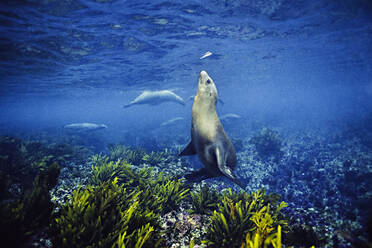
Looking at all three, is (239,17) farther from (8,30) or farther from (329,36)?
(8,30)

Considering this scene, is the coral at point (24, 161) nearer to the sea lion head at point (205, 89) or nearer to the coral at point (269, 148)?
the sea lion head at point (205, 89)

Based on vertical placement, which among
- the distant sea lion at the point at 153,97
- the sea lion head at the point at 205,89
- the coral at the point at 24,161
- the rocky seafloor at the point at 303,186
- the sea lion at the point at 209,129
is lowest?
the rocky seafloor at the point at 303,186

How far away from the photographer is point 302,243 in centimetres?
329

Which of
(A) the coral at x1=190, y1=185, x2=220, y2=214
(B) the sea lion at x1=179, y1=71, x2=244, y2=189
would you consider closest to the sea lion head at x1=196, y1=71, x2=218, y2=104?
(B) the sea lion at x1=179, y1=71, x2=244, y2=189

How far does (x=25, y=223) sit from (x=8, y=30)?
12.5 metres

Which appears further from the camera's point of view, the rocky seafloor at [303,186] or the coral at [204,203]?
the coral at [204,203]

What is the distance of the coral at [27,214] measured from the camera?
2.34m

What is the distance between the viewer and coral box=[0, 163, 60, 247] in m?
2.34

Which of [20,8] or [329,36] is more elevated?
[329,36]

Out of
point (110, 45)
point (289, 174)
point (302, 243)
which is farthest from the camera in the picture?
point (110, 45)

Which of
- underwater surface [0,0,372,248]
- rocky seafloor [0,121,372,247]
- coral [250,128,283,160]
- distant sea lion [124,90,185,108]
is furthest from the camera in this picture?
distant sea lion [124,90,185,108]

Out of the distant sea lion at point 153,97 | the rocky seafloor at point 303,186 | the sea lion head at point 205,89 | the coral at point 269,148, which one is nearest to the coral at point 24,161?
the rocky seafloor at point 303,186

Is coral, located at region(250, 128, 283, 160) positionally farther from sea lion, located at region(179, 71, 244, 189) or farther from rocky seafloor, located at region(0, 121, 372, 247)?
sea lion, located at region(179, 71, 244, 189)

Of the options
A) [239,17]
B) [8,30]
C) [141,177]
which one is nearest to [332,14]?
[239,17]
